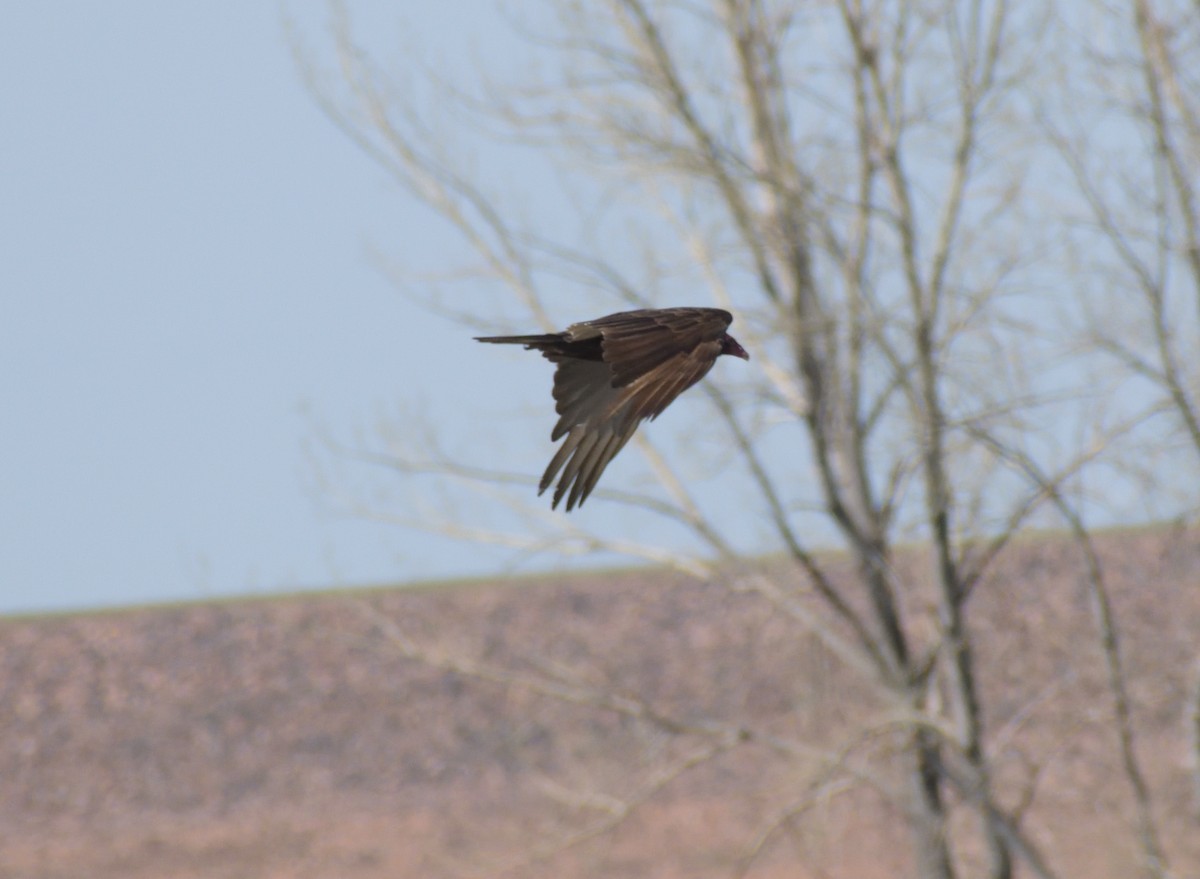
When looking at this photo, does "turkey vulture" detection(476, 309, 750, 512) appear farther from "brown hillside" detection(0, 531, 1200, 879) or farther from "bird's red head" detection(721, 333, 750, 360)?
"brown hillside" detection(0, 531, 1200, 879)

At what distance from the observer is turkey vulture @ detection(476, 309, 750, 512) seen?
3195mm

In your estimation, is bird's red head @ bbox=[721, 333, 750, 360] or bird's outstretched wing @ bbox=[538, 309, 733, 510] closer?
bird's outstretched wing @ bbox=[538, 309, 733, 510]

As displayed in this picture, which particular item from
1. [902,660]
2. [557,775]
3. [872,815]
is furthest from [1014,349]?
[557,775]

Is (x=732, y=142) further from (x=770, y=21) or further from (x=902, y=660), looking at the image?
(x=902, y=660)

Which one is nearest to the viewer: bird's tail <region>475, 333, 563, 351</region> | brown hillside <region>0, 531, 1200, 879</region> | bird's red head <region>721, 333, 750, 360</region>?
bird's tail <region>475, 333, 563, 351</region>

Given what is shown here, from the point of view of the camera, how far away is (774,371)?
33.8ft

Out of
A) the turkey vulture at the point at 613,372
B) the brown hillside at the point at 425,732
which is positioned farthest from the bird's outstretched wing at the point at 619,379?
the brown hillside at the point at 425,732

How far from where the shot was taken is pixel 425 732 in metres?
22.2

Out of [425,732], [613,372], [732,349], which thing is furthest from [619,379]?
[425,732]

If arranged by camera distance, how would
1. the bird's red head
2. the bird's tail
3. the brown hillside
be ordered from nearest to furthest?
1. the bird's tail
2. the bird's red head
3. the brown hillside

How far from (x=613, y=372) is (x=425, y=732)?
19.6 m

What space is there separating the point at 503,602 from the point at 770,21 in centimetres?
1508

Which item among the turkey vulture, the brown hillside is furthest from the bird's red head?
the brown hillside

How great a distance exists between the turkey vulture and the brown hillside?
12.2 metres
